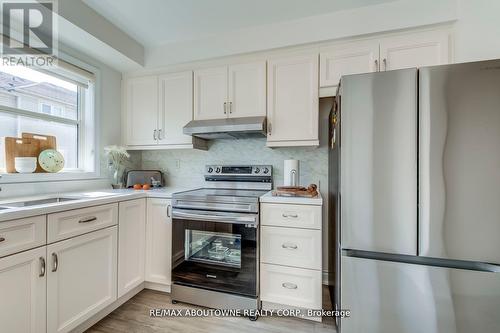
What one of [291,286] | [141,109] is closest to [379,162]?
[291,286]

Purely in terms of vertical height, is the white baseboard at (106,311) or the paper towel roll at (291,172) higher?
the paper towel roll at (291,172)

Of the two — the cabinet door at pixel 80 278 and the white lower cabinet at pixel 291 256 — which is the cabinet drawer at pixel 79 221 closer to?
the cabinet door at pixel 80 278

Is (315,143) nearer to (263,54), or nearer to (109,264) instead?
(263,54)

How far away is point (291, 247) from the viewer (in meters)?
1.70

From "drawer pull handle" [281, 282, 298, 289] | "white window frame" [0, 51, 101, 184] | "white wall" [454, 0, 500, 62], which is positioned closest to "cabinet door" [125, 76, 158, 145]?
"white window frame" [0, 51, 101, 184]

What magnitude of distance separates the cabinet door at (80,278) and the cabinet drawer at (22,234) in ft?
0.33

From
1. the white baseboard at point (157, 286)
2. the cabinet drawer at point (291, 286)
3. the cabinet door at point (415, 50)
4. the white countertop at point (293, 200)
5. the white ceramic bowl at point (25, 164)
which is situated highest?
the cabinet door at point (415, 50)

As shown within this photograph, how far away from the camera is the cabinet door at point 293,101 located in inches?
77.4

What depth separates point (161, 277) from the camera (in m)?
2.02

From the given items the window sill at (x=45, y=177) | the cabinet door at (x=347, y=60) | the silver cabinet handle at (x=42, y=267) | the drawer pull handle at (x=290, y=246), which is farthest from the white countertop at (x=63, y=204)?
the cabinet door at (x=347, y=60)

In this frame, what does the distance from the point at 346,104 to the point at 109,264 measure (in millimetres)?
2012

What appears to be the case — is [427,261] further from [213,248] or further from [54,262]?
[54,262]

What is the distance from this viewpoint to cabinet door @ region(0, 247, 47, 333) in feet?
3.61

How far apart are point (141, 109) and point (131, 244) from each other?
4.72 ft
